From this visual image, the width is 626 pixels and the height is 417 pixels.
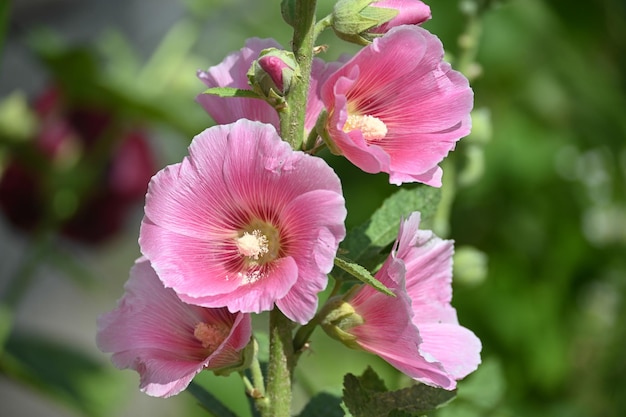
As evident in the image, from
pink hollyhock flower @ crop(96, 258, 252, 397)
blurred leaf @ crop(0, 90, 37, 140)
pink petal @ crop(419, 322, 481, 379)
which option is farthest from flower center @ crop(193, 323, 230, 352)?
blurred leaf @ crop(0, 90, 37, 140)

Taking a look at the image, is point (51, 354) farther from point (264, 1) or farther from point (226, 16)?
point (264, 1)

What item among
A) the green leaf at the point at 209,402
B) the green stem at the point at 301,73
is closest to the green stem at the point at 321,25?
the green stem at the point at 301,73

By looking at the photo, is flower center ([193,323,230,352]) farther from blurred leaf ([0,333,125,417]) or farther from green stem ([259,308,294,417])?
blurred leaf ([0,333,125,417])

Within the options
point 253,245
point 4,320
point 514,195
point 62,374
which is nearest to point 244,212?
point 253,245

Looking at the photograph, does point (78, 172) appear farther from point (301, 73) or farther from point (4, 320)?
point (301, 73)

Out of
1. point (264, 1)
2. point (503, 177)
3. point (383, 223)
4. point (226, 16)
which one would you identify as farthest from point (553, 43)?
point (383, 223)
